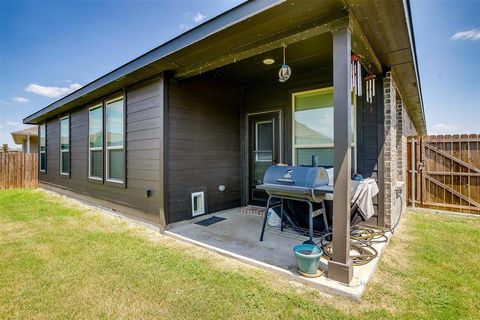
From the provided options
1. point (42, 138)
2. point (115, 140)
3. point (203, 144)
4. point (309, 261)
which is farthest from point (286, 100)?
point (42, 138)

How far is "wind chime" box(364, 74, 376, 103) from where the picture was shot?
362 cm

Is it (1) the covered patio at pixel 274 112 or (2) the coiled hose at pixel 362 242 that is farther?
(2) the coiled hose at pixel 362 242

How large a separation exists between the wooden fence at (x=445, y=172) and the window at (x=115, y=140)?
21.2 feet

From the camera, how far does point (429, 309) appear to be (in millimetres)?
1861

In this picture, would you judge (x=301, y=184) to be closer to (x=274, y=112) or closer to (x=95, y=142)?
(x=274, y=112)

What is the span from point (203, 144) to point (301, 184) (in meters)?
2.17

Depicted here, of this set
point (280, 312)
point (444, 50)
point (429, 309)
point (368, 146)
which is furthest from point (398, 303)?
point (444, 50)

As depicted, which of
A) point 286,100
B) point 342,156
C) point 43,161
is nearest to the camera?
point 342,156

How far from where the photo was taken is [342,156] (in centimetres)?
221

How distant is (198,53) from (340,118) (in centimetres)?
204

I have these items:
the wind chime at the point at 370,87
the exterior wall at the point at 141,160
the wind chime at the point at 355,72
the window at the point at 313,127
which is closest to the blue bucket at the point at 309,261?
the window at the point at 313,127

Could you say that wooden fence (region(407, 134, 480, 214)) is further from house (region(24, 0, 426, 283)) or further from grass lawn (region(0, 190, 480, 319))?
grass lawn (region(0, 190, 480, 319))

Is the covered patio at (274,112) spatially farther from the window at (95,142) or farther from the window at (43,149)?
the window at (43,149)

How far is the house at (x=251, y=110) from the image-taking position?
225 cm
